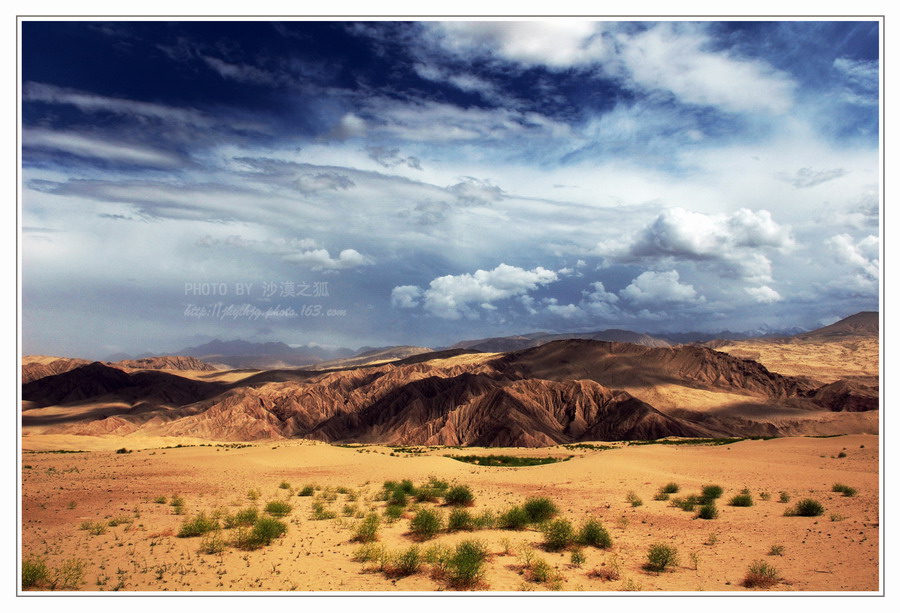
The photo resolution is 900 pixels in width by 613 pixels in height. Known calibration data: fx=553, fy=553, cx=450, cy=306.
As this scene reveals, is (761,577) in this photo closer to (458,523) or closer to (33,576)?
(458,523)

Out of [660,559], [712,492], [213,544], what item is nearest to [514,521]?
[660,559]

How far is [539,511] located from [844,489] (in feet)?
53.7

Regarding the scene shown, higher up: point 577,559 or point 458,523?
point 577,559

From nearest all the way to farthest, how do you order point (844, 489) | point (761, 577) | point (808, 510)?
point (761, 577)
point (808, 510)
point (844, 489)

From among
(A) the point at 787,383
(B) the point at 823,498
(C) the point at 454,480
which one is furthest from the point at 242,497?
(A) the point at 787,383

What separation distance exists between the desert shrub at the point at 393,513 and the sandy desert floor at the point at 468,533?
35 cm

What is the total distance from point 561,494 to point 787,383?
5291 inches

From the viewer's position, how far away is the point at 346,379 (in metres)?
156

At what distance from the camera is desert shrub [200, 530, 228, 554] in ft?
58.2

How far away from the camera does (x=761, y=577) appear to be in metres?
14.7

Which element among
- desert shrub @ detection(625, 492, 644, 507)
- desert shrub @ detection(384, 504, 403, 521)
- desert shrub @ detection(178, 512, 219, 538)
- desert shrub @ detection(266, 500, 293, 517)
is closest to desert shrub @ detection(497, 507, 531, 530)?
desert shrub @ detection(384, 504, 403, 521)

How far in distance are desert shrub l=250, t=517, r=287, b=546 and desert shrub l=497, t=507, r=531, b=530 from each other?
8.35 m
